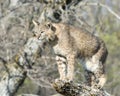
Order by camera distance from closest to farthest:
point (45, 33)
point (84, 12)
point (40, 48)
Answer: point (45, 33)
point (40, 48)
point (84, 12)

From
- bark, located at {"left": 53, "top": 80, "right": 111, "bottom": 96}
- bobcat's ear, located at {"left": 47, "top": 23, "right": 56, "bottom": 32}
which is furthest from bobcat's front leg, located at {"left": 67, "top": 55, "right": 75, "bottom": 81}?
bark, located at {"left": 53, "top": 80, "right": 111, "bottom": 96}

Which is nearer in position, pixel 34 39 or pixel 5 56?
pixel 34 39

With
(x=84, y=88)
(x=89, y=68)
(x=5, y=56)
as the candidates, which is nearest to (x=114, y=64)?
(x=5, y=56)

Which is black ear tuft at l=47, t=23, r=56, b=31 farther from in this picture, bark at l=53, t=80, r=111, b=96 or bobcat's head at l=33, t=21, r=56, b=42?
bark at l=53, t=80, r=111, b=96

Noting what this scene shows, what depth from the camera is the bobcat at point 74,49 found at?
11.5m

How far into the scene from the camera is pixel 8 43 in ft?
44.9

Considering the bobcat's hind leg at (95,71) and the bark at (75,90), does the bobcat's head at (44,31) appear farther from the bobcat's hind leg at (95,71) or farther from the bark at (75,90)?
the bark at (75,90)

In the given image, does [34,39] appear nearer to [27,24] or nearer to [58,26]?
[58,26]

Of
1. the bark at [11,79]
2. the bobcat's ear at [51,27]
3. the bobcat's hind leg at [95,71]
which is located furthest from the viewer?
the bark at [11,79]

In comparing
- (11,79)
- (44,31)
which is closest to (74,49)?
(44,31)

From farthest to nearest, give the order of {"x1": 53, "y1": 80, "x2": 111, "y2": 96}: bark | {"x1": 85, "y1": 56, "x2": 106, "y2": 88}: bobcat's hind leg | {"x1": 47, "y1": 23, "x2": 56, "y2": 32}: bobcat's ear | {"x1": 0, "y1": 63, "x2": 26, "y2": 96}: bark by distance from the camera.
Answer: {"x1": 0, "y1": 63, "x2": 26, "y2": 96}: bark, {"x1": 85, "y1": 56, "x2": 106, "y2": 88}: bobcat's hind leg, {"x1": 47, "y1": 23, "x2": 56, "y2": 32}: bobcat's ear, {"x1": 53, "y1": 80, "x2": 111, "y2": 96}: bark

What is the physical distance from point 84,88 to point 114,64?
20.3 meters

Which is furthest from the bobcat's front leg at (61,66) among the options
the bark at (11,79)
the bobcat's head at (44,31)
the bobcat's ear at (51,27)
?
the bark at (11,79)

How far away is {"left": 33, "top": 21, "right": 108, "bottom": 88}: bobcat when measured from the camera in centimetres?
1146
